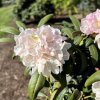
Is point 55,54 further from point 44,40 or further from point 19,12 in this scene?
point 19,12

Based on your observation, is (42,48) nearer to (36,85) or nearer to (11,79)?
(36,85)

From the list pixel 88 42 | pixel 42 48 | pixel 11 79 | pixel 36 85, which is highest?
pixel 42 48

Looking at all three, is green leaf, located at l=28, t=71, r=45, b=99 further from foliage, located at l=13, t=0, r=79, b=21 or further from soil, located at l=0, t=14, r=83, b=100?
foliage, located at l=13, t=0, r=79, b=21

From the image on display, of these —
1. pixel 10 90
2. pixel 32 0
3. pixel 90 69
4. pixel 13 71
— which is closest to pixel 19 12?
pixel 32 0

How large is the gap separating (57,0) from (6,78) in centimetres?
394

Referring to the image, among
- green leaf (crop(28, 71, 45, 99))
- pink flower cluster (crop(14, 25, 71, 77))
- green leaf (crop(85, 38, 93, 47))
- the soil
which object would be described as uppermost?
pink flower cluster (crop(14, 25, 71, 77))

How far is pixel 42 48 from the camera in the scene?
621 mm

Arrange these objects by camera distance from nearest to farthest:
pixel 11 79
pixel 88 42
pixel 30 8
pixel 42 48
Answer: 1. pixel 42 48
2. pixel 88 42
3. pixel 11 79
4. pixel 30 8

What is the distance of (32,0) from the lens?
15.3 ft

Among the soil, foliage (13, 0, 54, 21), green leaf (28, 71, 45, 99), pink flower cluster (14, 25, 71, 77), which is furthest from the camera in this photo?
foliage (13, 0, 54, 21)

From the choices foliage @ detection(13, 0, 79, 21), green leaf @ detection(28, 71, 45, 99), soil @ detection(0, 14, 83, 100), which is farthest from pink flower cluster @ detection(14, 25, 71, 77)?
foliage @ detection(13, 0, 79, 21)

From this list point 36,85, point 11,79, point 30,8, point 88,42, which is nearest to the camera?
point 36,85

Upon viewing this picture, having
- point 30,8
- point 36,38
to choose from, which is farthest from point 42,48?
point 30,8

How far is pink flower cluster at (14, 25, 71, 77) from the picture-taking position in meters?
0.62
